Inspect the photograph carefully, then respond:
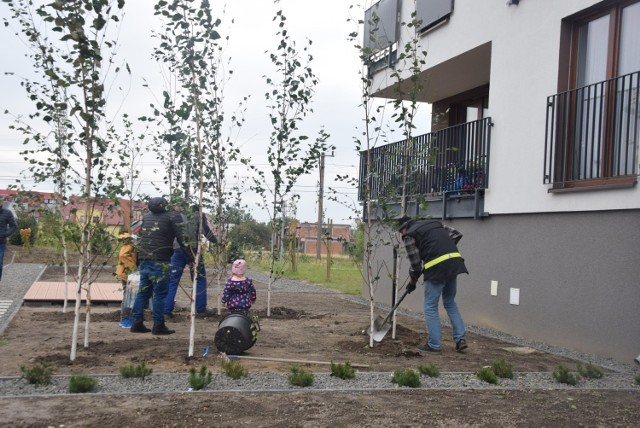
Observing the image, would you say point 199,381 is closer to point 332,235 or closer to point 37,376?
point 37,376

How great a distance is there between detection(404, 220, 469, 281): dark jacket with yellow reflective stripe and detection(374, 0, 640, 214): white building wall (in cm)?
187

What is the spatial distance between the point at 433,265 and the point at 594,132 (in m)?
2.72

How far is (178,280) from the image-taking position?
9102 millimetres

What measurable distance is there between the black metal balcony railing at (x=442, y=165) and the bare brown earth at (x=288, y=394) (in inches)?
84.5

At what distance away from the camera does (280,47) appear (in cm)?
1048

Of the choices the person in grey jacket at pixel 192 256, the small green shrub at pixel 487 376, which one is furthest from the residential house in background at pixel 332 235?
the small green shrub at pixel 487 376

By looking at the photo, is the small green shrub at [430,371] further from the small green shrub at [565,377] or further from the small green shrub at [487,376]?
the small green shrub at [565,377]

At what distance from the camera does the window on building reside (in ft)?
26.1

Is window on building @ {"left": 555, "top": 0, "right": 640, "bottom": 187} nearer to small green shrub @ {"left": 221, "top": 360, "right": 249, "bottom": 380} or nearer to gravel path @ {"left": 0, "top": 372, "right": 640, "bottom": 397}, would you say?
gravel path @ {"left": 0, "top": 372, "right": 640, "bottom": 397}

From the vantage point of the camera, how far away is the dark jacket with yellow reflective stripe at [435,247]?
7.88m

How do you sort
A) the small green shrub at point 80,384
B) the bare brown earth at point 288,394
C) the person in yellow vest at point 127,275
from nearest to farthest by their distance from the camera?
the bare brown earth at point 288,394 → the small green shrub at point 80,384 → the person in yellow vest at point 127,275

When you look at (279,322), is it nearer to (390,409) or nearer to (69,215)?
(69,215)

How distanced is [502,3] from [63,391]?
8.58m

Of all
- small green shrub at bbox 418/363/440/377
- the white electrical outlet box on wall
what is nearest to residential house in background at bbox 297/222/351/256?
the white electrical outlet box on wall
